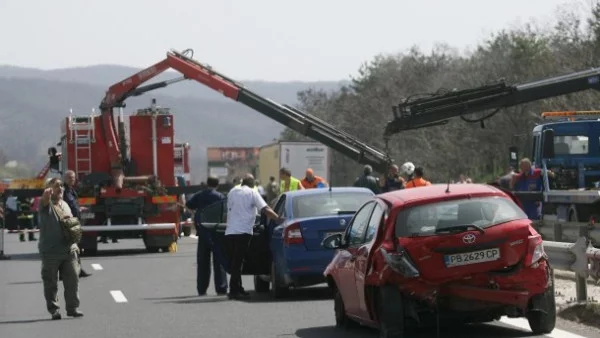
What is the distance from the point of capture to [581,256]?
14.5 metres

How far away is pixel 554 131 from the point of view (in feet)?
91.8

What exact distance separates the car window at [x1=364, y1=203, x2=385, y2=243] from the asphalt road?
3.32ft

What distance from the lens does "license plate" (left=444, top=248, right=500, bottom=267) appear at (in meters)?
12.0

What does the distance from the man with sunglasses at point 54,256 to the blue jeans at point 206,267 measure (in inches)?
124

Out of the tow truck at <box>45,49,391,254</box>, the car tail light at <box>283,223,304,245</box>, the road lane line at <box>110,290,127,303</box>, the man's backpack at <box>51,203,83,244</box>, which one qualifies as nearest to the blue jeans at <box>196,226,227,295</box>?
the road lane line at <box>110,290,127,303</box>

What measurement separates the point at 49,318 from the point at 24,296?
3885 millimetres

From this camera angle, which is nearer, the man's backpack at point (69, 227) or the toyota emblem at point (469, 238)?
the toyota emblem at point (469, 238)

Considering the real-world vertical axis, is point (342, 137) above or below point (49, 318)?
above

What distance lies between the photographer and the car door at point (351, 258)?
13.2 meters

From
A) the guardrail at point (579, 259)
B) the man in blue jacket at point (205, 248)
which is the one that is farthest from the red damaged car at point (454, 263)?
the man in blue jacket at point (205, 248)

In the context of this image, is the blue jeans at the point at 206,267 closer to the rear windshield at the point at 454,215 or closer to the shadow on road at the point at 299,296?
the shadow on road at the point at 299,296

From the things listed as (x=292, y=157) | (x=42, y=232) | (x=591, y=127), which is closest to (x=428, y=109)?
(x=591, y=127)

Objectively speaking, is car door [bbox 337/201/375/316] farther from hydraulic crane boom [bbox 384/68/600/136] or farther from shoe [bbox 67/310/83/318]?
hydraulic crane boom [bbox 384/68/600/136]

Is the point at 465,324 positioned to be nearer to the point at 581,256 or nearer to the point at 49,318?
the point at 581,256
